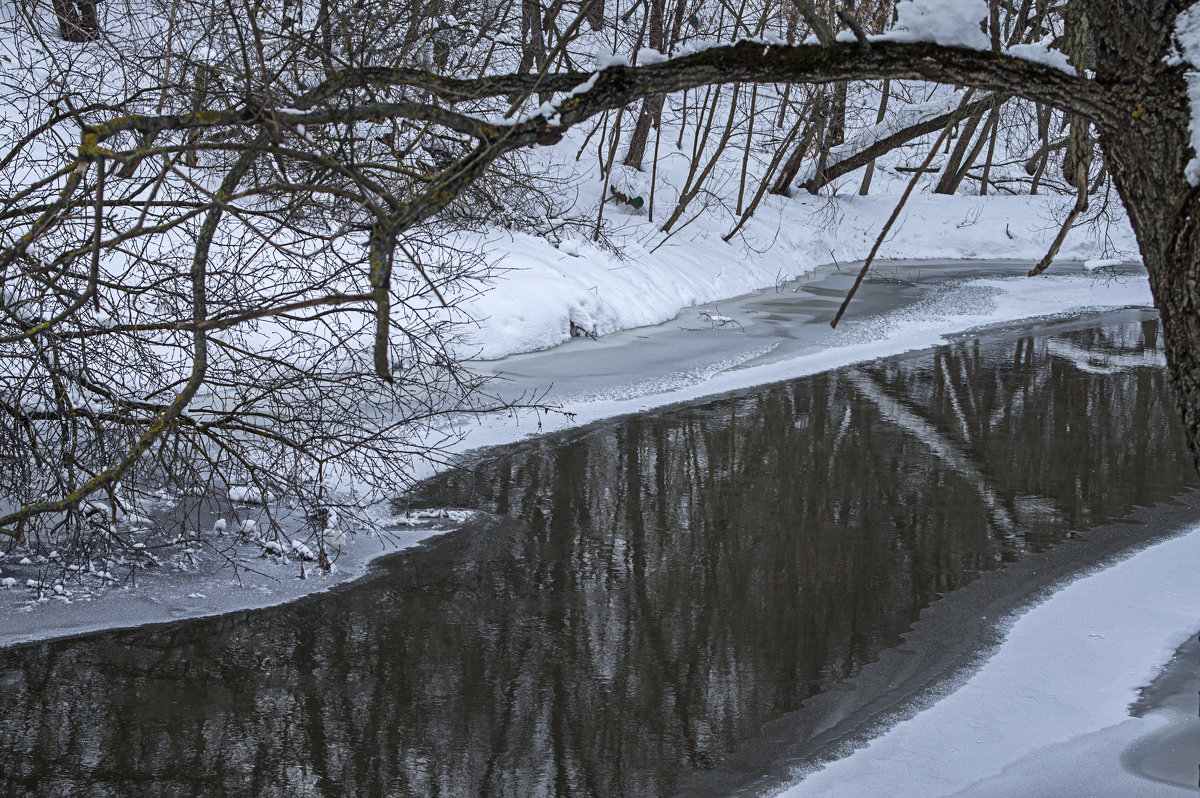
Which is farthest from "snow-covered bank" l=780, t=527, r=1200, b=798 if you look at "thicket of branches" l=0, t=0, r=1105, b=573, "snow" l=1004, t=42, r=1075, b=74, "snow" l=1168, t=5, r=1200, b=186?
"snow" l=1004, t=42, r=1075, b=74

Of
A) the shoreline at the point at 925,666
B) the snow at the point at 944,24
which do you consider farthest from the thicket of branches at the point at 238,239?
the shoreline at the point at 925,666

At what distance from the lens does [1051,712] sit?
4.57 m

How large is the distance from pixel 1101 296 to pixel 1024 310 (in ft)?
7.40

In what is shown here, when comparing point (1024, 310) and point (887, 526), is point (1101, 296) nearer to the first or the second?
point (1024, 310)

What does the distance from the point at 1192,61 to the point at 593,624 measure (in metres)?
3.59

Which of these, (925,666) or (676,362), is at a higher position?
(676,362)

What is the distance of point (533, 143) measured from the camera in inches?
125

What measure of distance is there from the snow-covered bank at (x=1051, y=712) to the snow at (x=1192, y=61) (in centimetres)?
227

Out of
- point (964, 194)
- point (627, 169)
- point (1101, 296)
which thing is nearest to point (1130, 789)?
point (1101, 296)

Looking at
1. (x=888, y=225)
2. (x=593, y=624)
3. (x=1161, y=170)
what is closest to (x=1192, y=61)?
(x=1161, y=170)

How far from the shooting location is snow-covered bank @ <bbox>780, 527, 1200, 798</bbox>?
4.01 m

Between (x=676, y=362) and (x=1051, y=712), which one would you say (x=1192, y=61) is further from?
(x=676, y=362)

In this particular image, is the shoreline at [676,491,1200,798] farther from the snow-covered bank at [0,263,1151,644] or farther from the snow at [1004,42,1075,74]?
the snow-covered bank at [0,263,1151,644]

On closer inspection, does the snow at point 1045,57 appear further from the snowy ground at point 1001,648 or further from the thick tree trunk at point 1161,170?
the snowy ground at point 1001,648
